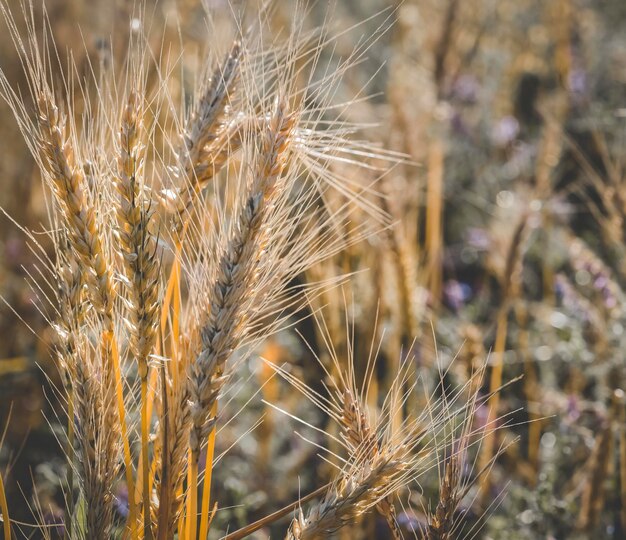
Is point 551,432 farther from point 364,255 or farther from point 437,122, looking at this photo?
point 437,122

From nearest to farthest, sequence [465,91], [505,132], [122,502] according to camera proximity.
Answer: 1. [122,502]
2. [505,132]
3. [465,91]

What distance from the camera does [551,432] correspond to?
2170 millimetres

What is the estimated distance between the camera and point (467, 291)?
294 cm

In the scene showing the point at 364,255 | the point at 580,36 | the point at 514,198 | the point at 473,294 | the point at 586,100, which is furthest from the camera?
the point at 580,36

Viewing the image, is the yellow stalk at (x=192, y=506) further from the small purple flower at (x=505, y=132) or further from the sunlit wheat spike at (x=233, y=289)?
the small purple flower at (x=505, y=132)

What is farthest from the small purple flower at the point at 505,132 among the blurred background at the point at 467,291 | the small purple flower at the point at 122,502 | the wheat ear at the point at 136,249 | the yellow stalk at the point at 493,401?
the wheat ear at the point at 136,249

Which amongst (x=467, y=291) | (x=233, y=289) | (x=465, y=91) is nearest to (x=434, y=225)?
(x=467, y=291)

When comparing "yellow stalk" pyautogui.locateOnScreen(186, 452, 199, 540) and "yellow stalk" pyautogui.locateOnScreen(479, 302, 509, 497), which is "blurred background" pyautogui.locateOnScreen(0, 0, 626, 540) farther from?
"yellow stalk" pyautogui.locateOnScreen(186, 452, 199, 540)

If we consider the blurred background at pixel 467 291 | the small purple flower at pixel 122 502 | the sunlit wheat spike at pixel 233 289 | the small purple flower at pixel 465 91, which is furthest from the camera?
the small purple flower at pixel 465 91

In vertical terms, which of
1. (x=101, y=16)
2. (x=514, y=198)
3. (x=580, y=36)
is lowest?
(x=514, y=198)

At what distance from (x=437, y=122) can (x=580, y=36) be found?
1.37 meters

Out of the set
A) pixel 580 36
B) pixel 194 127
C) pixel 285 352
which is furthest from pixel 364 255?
pixel 580 36

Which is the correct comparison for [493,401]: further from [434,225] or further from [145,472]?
[145,472]

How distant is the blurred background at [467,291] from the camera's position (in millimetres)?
1778
